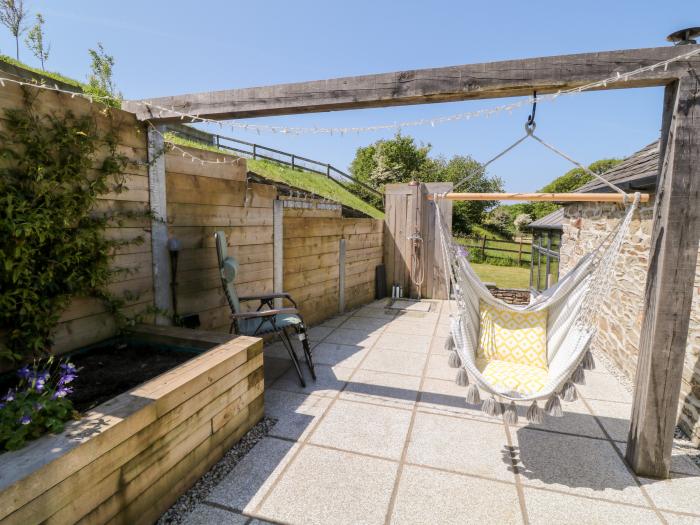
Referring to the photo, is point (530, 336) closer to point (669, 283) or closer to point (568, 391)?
point (568, 391)

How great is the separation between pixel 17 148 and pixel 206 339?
4.92 feet

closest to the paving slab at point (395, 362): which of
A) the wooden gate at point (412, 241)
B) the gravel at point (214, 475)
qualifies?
the gravel at point (214, 475)

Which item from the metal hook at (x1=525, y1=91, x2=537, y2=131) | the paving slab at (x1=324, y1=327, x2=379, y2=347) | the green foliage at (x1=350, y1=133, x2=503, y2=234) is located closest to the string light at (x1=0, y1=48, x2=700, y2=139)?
the metal hook at (x1=525, y1=91, x2=537, y2=131)

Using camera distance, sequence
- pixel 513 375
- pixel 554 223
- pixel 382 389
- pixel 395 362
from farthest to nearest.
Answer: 1. pixel 554 223
2. pixel 395 362
3. pixel 382 389
4. pixel 513 375

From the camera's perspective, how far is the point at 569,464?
214 centimetres

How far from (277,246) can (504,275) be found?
8699 millimetres

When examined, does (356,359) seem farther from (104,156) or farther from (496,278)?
(496,278)

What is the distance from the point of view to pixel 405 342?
4.32 meters

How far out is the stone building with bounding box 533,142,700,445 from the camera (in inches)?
95.8

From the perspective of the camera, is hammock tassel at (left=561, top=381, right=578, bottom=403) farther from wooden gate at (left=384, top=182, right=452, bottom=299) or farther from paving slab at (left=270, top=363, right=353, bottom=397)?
wooden gate at (left=384, top=182, right=452, bottom=299)

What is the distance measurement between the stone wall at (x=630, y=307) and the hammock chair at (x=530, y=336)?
79cm

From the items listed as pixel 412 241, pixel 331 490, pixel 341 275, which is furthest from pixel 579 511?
pixel 412 241

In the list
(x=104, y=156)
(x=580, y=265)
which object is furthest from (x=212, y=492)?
(x=580, y=265)

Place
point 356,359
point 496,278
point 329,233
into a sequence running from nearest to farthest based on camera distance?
point 356,359, point 329,233, point 496,278
